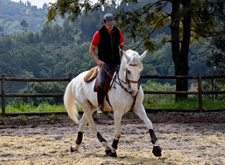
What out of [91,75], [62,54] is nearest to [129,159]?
[91,75]

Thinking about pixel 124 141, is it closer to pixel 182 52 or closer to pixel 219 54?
pixel 219 54

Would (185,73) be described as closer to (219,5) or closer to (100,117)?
(219,5)

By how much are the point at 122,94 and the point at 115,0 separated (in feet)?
34.6

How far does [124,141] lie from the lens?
802 centimetres

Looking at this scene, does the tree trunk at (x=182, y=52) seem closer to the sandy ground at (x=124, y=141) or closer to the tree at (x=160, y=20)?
the tree at (x=160, y=20)

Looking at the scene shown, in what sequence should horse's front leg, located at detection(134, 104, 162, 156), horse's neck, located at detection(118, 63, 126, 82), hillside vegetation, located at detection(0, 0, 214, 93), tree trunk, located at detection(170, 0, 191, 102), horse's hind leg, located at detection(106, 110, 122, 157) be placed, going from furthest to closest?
hillside vegetation, located at detection(0, 0, 214, 93) < tree trunk, located at detection(170, 0, 191, 102) < horse's hind leg, located at detection(106, 110, 122, 157) < horse's neck, located at detection(118, 63, 126, 82) < horse's front leg, located at detection(134, 104, 162, 156)

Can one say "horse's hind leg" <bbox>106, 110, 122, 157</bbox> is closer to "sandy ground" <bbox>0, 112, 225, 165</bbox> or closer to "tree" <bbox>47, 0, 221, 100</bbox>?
"sandy ground" <bbox>0, 112, 225, 165</bbox>

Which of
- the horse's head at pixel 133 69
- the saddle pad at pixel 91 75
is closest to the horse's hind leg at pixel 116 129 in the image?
the horse's head at pixel 133 69

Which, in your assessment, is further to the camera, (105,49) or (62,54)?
(62,54)

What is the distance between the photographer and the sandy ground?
19.8ft

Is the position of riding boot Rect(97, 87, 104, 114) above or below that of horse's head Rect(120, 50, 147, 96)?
below

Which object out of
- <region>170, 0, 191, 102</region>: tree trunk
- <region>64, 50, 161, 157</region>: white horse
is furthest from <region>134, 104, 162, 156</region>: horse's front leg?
<region>170, 0, 191, 102</region>: tree trunk

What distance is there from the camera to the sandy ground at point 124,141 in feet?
19.8

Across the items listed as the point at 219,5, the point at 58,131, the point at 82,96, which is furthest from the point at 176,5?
the point at 82,96
